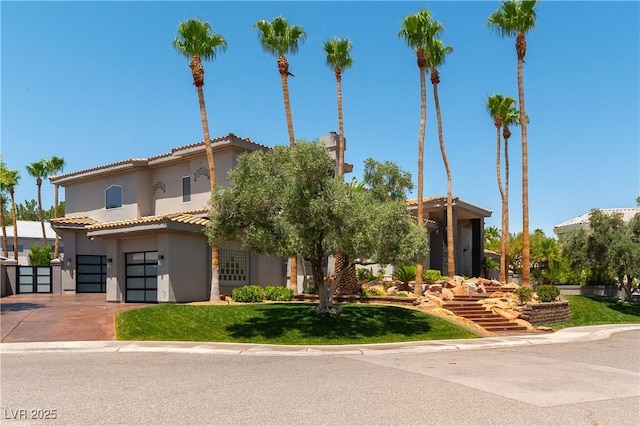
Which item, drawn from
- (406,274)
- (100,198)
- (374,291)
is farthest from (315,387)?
(100,198)

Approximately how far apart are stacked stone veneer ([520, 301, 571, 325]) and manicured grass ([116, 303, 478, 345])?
5.22 metres

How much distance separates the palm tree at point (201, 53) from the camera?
80.4 feet

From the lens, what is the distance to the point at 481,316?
2292 centimetres

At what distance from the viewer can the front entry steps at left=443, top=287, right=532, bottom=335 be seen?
21.9 metres

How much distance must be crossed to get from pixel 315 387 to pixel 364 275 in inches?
794

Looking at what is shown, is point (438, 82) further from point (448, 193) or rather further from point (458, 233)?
point (458, 233)

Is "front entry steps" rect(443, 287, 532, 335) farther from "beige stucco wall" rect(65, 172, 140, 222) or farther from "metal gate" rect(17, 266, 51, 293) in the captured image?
"metal gate" rect(17, 266, 51, 293)

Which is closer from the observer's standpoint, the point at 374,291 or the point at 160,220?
the point at 160,220

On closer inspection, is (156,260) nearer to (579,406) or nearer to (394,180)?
(394,180)

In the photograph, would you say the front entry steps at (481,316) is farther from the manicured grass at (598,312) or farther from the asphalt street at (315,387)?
the asphalt street at (315,387)

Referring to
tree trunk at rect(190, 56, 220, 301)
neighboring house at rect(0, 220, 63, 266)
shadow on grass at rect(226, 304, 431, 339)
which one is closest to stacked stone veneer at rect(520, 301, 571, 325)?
shadow on grass at rect(226, 304, 431, 339)

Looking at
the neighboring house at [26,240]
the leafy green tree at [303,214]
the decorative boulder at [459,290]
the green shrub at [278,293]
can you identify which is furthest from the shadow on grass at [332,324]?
the neighboring house at [26,240]

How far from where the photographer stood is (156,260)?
2573 centimetres

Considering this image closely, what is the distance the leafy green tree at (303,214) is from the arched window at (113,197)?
17995 mm
